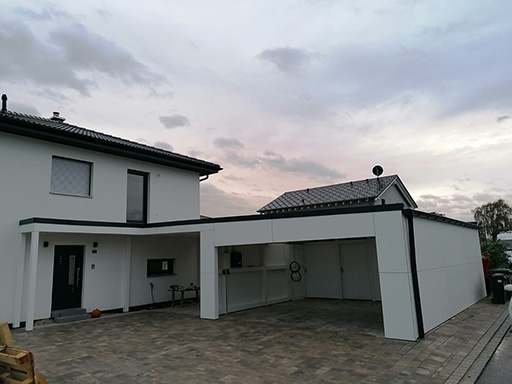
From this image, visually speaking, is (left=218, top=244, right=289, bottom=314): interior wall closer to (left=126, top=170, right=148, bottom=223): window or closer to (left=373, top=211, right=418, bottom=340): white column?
(left=126, top=170, right=148, bottom=223): window

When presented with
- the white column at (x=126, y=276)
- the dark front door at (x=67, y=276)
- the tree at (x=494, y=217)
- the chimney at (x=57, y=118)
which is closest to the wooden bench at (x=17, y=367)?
the dark front door at (x=67, y=276)

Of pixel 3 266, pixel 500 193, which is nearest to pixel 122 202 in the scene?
pixel 3 266

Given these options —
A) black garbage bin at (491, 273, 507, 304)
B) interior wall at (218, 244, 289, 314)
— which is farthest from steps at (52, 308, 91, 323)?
black garbage bin at (491, 273, 507, 304)

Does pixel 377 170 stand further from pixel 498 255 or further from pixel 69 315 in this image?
pixel 69 315

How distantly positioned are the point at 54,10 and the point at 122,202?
589 centimetres

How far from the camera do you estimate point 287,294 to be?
43.1 feet

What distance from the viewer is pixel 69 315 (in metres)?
9.83

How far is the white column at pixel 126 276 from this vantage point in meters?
11.4

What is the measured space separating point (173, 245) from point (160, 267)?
37.9 inches

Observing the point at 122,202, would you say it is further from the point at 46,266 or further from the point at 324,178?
the point at 324,178

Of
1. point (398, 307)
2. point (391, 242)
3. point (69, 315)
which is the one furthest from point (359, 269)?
point (69, 315)

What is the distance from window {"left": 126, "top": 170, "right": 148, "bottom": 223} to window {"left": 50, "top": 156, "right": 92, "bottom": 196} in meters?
1.50

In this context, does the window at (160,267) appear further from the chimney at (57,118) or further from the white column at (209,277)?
the chimney at (57,118)

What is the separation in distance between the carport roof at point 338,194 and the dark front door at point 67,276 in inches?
370
